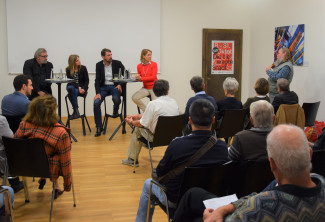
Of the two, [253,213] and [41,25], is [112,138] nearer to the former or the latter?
[41,25]

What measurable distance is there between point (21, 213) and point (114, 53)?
601 cm

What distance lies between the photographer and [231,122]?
506 centimetres

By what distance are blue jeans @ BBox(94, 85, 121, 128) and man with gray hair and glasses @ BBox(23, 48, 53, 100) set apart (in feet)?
3.25

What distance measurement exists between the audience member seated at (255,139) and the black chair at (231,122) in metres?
1.94

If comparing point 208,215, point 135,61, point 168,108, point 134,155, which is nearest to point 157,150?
point 134,155

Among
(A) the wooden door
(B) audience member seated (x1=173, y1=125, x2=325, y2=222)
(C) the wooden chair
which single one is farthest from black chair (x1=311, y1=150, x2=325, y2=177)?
(A) the wooden door

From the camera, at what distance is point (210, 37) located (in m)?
9.92

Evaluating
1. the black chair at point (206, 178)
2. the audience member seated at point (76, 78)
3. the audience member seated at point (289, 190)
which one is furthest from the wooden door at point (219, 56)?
the audience member seated at point (289, 190)

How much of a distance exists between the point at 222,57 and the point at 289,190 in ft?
28.6

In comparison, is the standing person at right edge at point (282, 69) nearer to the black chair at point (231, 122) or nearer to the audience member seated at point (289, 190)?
the black chair at point (231, 122)

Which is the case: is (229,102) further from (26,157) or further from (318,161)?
(26,157)

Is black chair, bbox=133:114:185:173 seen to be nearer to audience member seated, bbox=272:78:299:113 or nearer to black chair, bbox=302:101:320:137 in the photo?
audience member seated, bbox=272:78:299:113

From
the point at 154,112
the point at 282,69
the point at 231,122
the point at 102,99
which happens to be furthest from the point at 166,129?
the point at 102,99

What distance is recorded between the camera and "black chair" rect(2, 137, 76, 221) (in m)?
3.31
